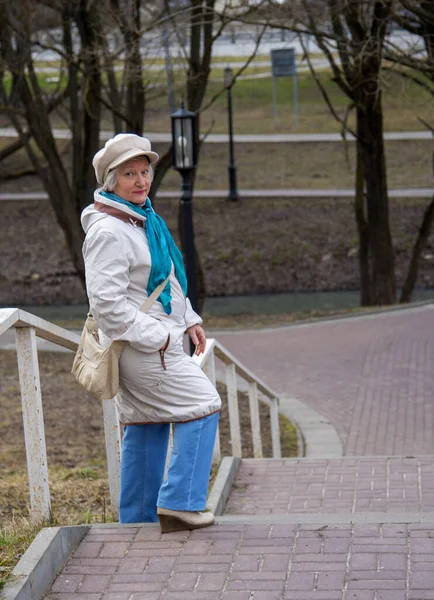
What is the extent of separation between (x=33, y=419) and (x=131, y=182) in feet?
3.40

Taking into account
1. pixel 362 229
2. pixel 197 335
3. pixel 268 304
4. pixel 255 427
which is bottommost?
pixel 268 304

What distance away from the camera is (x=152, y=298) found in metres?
3.94

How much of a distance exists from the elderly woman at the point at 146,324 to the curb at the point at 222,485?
803mm

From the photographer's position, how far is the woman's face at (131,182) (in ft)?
13.1

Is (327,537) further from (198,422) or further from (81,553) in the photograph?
(81,553)

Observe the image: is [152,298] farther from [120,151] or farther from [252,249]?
[252,249]

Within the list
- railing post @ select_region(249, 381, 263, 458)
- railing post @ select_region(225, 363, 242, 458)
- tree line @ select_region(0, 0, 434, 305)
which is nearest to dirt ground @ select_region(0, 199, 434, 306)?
tree line @ select_region(0, 0, 434, 305)

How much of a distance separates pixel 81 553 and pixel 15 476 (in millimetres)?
3351

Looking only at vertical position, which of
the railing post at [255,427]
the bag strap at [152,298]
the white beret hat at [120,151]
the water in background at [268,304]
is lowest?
the water in background at [268,304]

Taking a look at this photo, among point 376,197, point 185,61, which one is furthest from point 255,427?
point 376,197

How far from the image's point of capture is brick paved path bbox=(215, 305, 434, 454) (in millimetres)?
9062

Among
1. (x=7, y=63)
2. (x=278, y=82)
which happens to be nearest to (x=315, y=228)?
(x=7, y=63)

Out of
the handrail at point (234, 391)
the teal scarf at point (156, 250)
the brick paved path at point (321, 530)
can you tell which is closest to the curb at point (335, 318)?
the brick paved path at point (321, 530)

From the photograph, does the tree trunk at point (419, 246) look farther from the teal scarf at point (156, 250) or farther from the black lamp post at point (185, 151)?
the teal scarf at point (156, 250)
